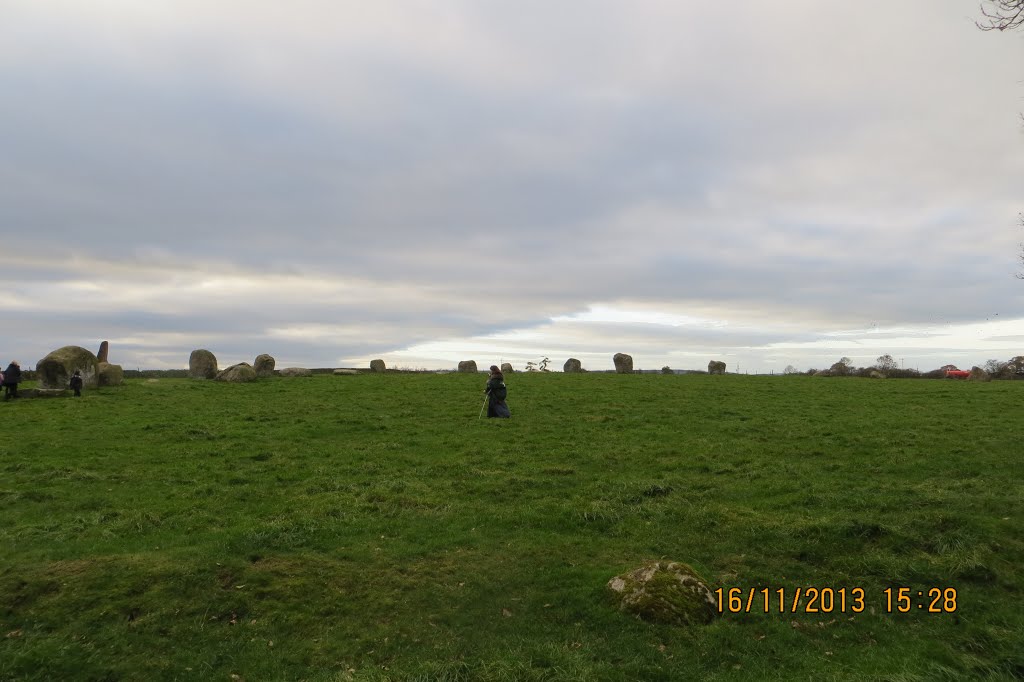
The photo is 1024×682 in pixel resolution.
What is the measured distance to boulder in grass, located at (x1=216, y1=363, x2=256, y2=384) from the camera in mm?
36312

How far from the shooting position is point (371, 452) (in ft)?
60.0

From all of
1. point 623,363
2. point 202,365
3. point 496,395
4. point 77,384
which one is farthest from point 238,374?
point 623,363

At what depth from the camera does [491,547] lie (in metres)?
11.0

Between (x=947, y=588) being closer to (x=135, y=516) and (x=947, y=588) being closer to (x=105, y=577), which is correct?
(x=105, y=577)

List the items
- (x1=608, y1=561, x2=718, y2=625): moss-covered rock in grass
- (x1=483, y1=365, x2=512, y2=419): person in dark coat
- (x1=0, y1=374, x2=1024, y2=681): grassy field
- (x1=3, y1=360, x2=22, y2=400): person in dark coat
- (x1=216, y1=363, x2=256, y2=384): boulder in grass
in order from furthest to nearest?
(x1=216, y1=363, x2=256, y2=384): boulder in grass < (x1=3, y1=360, x2=22, y2=400): person in dark coat < (x1=483, y1=365, x2=512, y2=419): person in dark coat < (x1=608, y1=561, x2=718, y2=625): moss-covered rock in grass < (x1=0, y1=374, x2=1024, y2=681): grassy field

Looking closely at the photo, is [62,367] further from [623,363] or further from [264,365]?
[623,363]

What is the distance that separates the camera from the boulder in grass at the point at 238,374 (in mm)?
36312

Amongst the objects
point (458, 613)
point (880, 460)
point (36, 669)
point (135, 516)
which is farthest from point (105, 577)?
point (880, 460)

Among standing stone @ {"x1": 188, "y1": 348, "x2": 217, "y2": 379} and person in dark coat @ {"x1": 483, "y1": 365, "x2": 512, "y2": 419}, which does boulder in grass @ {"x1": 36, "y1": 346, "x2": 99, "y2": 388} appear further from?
person in dark coat @ {"x1": 483, "y1": 365, "x2": 512, "y2": 419}

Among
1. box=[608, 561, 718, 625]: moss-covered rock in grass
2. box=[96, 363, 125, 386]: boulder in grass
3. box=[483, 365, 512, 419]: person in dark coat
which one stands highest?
box=[96, 363, 125, 386]: boulder in grass

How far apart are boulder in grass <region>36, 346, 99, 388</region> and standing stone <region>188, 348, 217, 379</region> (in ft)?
21.9

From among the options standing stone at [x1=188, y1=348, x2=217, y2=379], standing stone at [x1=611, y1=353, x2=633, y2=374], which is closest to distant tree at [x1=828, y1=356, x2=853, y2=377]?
standing stone at [x1=611, y1=353, x2=633, y2=374]

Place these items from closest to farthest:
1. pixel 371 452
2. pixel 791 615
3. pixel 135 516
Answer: pixel 791 615
pixel 135 516
pixel 371 452

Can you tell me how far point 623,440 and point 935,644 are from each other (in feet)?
39.3
